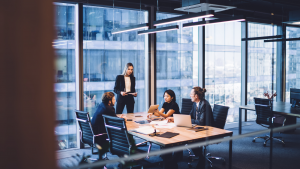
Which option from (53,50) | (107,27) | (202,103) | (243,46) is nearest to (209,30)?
(243,46)

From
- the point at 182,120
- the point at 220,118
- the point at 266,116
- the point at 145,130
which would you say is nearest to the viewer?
the point at 145,130

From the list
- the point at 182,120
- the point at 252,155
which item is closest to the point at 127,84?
the point at 182,120

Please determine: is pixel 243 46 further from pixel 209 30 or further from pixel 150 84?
pixel 150 84

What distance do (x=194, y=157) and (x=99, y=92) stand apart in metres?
2.58

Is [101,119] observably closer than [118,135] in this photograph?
No

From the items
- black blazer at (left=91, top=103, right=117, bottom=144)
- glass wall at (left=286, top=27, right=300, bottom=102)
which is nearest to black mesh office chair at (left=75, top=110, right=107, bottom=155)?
black blazer at (left=91, top=103, right=117, bottom=144)

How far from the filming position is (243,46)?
788cm

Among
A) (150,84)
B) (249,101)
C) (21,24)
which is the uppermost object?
(21,24)

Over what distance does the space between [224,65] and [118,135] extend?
5.14 metres

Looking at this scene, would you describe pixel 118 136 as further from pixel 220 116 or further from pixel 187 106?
pixel 187 106

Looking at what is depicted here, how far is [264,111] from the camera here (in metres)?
5.58

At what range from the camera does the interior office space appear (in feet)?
3.31

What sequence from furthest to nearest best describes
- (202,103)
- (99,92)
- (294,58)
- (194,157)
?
(294,58) < (99,92) < (194,157) < (202,103)

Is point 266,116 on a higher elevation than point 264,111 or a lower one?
lower
